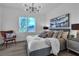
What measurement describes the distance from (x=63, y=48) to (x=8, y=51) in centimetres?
109

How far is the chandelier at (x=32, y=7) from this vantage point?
1.75m

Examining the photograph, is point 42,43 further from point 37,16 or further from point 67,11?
point 67,11

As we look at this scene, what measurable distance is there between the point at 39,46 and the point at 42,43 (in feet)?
0.29

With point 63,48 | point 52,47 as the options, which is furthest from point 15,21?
point 63,48

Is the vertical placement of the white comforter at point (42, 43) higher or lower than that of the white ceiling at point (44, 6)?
lower

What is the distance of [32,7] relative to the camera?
178 centimetres

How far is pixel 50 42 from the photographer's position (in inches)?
71.5

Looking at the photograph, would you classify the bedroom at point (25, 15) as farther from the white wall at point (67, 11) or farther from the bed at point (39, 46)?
the bed at point (39, 46)

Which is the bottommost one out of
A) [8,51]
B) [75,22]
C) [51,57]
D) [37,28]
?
[51,57]

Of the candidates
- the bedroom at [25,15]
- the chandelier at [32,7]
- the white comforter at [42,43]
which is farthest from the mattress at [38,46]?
the chandelier at [32,7]

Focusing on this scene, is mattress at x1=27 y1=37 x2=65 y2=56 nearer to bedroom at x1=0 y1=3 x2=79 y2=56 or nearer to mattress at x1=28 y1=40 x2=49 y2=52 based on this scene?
mattress at x1=28 y1=40 x2=49 y2=52

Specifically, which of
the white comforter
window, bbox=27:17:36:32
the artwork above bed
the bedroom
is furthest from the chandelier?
the white comforter

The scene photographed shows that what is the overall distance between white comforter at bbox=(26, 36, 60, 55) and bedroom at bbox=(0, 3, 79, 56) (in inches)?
3.9

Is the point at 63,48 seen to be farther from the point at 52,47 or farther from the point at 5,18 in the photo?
the point at 5,18
